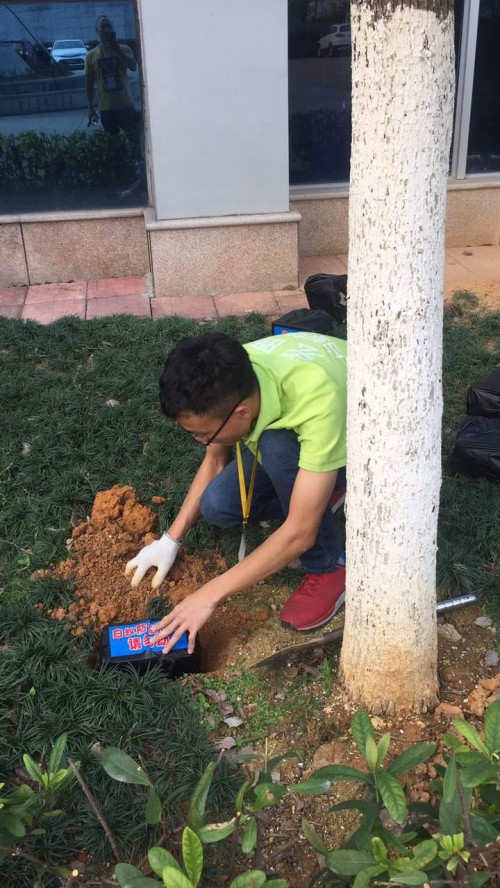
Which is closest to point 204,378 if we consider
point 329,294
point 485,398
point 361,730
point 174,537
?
point 174,537

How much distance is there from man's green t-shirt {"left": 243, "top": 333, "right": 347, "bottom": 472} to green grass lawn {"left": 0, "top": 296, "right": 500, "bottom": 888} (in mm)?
829

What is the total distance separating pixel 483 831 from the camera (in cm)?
144

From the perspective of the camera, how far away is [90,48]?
6250 millimetres

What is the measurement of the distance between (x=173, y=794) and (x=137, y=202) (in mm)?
5238

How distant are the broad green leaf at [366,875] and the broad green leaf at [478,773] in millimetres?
224

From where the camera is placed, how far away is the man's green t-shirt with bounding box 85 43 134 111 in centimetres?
624

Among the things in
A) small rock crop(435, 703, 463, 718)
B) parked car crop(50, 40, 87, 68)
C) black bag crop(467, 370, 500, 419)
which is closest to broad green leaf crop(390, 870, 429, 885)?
small rock crop(435, 703, 463, 718)

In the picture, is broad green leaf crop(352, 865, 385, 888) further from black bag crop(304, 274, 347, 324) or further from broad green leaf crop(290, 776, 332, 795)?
black bag crop(304, 274, 347, 324)

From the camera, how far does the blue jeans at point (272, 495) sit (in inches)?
108

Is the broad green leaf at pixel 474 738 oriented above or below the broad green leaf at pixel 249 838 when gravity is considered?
above

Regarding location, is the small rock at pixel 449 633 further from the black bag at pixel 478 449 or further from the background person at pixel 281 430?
the black bag at pixel 478 449

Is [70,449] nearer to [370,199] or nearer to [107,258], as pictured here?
[370,199]

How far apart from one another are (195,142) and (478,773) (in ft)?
16.5

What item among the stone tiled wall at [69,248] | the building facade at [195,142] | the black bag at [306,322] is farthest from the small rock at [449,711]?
the stone tiled wall at [69,248]
